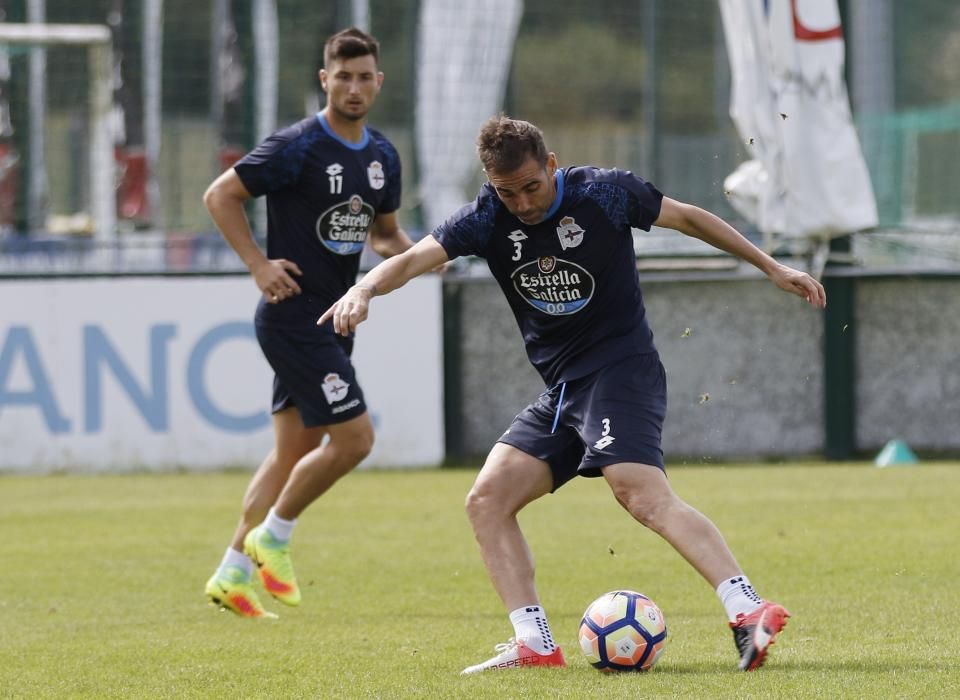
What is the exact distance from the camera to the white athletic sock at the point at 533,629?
5.73m

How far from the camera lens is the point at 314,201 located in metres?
7.77

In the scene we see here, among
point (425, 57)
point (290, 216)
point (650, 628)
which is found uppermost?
point (425, 57)

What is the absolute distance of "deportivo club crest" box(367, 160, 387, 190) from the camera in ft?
25.9

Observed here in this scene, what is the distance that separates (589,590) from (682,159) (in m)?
7.63

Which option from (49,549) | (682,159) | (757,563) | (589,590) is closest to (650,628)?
(589,590)

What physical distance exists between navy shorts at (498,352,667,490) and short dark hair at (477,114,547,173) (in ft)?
2.76

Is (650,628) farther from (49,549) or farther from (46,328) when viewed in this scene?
(46,328)

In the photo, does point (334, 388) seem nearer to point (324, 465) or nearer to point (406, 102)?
point (324, 465)

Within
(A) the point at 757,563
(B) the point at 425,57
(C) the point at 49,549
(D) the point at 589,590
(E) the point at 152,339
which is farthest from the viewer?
(B) the point at 425,57

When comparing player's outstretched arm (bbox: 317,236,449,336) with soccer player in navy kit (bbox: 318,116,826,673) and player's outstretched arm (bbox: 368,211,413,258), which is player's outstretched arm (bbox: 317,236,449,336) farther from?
player's outstretched arm (bbox: 368,211,413,258)

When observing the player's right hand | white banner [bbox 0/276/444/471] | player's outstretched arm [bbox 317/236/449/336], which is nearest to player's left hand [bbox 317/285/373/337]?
player's outstretched arm [bbox 317/236/449/336]

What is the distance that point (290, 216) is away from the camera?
25.7 ft

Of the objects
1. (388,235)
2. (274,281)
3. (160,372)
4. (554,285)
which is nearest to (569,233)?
Answer: (554,285)

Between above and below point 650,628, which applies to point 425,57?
above
